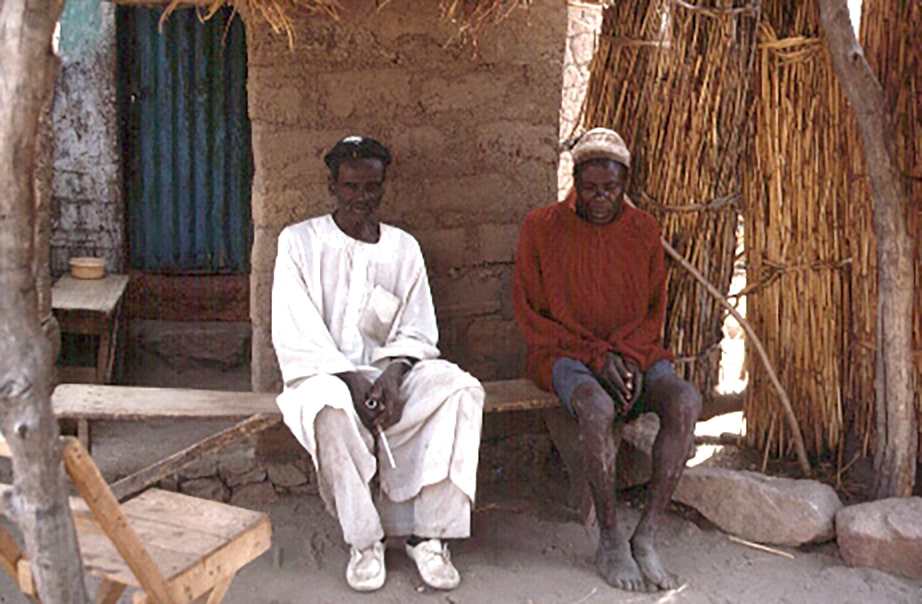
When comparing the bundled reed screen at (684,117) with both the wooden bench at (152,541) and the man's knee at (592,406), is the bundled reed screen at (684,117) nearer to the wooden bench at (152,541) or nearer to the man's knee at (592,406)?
the man's knee at (592,406)

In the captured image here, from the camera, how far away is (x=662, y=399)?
4.03m

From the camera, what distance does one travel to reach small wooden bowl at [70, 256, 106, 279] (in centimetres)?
652

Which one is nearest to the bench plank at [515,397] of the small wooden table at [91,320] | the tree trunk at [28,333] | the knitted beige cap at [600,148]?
the knitted beige cap at [600,148]

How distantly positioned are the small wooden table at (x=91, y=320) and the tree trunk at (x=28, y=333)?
11.4 feet

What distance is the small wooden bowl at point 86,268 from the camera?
652 cm

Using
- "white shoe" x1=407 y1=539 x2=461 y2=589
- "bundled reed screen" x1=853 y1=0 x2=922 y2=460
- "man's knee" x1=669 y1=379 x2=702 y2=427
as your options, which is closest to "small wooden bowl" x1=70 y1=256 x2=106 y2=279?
"white shoe" x1=407 y1=539 x2=461 y2=589

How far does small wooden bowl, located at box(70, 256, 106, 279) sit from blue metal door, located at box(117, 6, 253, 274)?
43 cm

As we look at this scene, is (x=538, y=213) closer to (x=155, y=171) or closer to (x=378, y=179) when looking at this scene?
(x=378, y=179)

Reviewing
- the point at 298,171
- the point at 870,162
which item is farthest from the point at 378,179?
the point at 870,162

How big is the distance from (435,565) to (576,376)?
0.89m

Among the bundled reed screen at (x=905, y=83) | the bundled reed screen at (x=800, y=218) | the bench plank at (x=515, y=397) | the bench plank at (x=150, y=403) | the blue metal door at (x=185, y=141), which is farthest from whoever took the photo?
the blue metal door at (x=185, y=141)

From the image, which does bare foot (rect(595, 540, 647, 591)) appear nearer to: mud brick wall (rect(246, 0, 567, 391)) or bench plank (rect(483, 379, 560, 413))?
bench plank (rect(483, 379, 560, 413))

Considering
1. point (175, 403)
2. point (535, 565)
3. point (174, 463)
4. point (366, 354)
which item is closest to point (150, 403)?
point (175, 403)

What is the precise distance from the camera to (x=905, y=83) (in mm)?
4203
